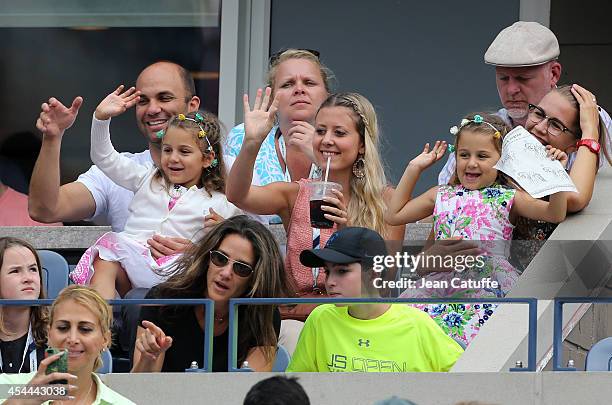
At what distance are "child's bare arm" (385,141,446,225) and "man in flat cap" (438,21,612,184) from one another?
1.07 feet

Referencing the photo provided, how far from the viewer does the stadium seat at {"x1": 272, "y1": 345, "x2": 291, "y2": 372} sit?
6927mm

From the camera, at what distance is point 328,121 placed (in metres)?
7.67

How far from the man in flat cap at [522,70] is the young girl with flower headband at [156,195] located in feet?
3.43

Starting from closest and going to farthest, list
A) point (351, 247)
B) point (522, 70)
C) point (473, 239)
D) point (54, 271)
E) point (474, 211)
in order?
point (351, 247), point (473, 239), point (474, 211), point (54, 271), point (522, 70)

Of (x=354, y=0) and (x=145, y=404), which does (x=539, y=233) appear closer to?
(x=145, y=404)

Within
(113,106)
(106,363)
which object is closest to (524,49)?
(113,106)

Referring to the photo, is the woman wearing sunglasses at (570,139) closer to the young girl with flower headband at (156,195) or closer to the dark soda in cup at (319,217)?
the dark soda in cup at (319,217)

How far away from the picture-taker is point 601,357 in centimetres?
691

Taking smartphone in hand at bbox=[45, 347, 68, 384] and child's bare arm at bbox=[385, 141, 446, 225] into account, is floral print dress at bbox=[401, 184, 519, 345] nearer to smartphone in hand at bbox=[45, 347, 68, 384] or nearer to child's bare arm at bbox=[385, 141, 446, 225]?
child's bare arm at bbox=[385, 141, 446, 225]

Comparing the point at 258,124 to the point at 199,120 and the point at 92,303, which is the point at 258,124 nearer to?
the point at 199,120

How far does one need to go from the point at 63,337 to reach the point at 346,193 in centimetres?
162

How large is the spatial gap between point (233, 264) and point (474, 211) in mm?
1034

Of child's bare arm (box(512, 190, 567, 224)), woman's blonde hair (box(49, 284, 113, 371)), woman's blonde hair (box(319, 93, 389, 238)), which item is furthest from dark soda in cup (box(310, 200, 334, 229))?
woman's blonde hair (box(49, 284, 113, 371))

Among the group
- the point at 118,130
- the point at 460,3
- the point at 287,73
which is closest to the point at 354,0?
the point at 460,3
